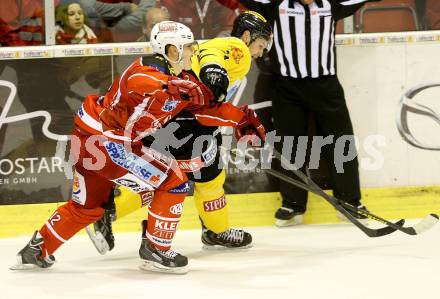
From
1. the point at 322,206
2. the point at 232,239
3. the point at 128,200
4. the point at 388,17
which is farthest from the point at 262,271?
the point at 388,17

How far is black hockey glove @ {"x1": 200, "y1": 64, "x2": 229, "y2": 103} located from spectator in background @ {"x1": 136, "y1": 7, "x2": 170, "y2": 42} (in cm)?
136

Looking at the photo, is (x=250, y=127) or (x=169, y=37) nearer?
(x=169, y=37)

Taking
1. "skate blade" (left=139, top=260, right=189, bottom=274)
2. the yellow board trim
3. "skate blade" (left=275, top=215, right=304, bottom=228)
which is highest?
"skate blade" (left=139, top=260, right=189, bottom=274)

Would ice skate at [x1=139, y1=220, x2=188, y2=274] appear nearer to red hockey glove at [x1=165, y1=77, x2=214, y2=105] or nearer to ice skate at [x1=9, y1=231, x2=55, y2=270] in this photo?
ice skate at [x1=9, y1=231, x2=55, y2=270]

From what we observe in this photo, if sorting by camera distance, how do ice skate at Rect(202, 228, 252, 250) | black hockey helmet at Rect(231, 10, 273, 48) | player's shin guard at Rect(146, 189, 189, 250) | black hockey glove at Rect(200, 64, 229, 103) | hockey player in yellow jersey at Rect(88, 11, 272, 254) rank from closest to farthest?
black hockey glove at Rect(200, 64, 229, 103) → player's shin guard at Rect(146, 189, 189, 250) → hockey player in yellow jersey at Rect(88, 11, 272, 254) → black hockey helmet at Rect(231, 10, 273, 48) → ice skate at Rect(202, 228, 252, 250)

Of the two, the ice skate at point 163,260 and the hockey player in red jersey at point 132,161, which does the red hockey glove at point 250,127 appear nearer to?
the hockey player in red jersey at point 132,161

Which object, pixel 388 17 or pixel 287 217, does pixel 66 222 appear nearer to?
pixel 287 217

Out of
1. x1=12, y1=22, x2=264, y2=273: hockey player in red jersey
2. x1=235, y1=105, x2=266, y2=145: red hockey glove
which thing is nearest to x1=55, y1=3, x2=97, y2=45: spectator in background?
x1=12, y1=22, x2=264, y2=273: hockey player in red jersey

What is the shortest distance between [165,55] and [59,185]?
158cm

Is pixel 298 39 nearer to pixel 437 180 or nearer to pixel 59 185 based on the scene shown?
pixel 437 180

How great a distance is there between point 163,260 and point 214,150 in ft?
2.39

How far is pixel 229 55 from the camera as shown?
4.19m

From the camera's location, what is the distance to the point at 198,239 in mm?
4938

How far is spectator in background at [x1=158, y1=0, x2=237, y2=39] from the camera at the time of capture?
5188mm
